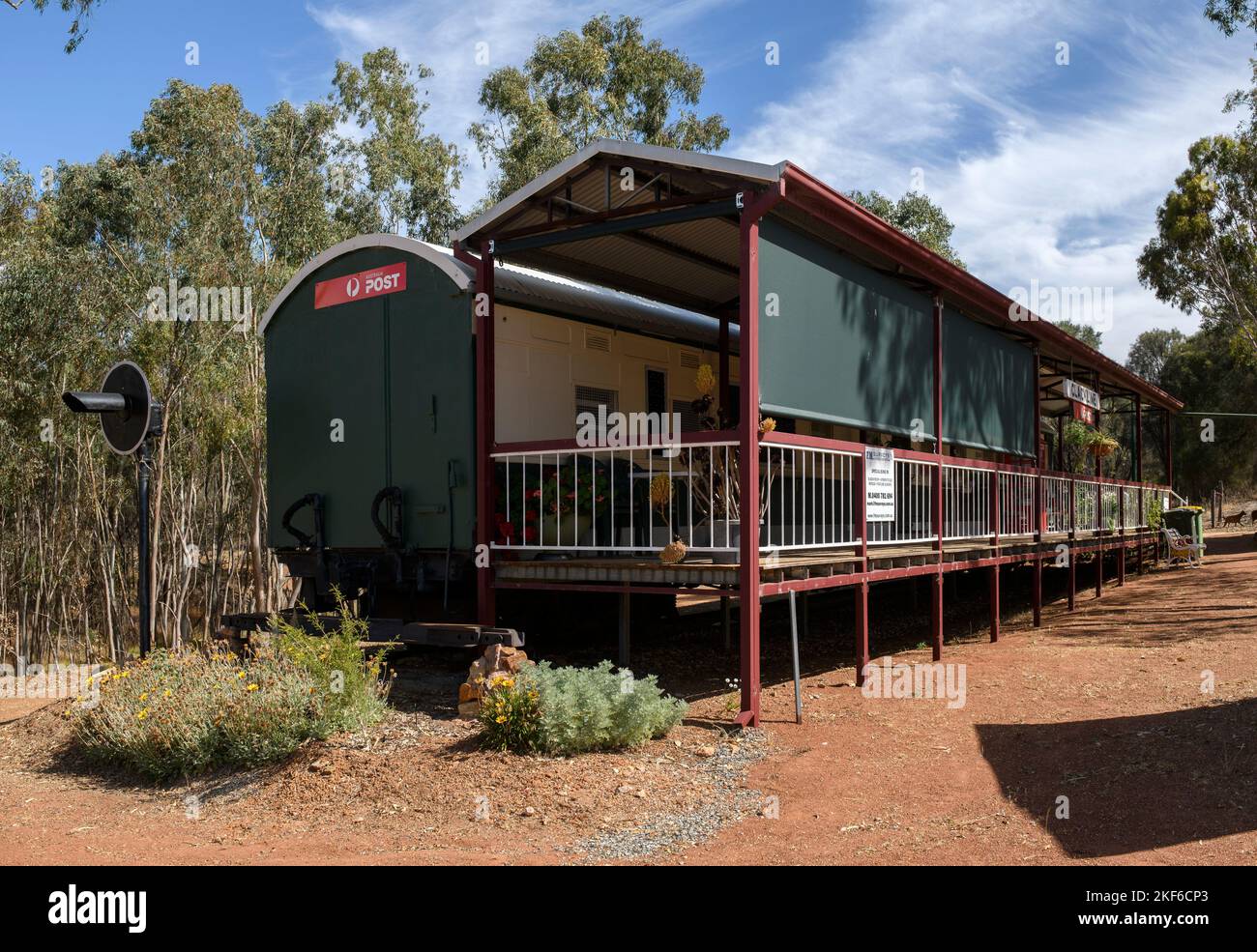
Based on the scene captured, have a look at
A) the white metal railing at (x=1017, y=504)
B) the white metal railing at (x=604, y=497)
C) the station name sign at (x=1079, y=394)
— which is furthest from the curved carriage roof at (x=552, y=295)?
the station name sign at (x=1079, y=394)

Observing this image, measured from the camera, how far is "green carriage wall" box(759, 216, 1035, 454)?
8.24 meters

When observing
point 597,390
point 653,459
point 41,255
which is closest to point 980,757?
point 653,459

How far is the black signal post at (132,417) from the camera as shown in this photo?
8.05 meters

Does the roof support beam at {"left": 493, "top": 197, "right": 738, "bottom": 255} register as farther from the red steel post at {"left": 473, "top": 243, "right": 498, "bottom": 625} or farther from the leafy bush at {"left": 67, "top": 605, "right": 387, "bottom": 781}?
the leafy bush at {"left": 67, "top": 605, "right": 387, "bottom": 781}

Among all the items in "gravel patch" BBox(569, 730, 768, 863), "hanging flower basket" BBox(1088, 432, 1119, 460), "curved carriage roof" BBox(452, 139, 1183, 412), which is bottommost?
"gravel patch" BBox(569, 730, 768, 863)

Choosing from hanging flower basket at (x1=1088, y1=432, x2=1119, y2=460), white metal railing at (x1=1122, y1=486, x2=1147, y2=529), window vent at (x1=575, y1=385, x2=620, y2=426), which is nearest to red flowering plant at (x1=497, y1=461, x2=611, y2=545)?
window vent at (x1=575, y1=385, x2=620, y2=426)

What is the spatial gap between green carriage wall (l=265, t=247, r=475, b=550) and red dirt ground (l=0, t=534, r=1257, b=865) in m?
2.45

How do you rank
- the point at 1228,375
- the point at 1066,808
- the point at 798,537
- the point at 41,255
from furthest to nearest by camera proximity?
the point at 1228,375 → the point at 41,255 → the point at 798,537 → the point at 1066,808

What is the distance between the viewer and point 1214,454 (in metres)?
38.2

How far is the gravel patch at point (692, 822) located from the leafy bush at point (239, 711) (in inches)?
99.0

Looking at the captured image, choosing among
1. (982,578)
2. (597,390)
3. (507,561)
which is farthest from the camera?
(982,578)

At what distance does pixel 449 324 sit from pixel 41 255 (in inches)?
378
